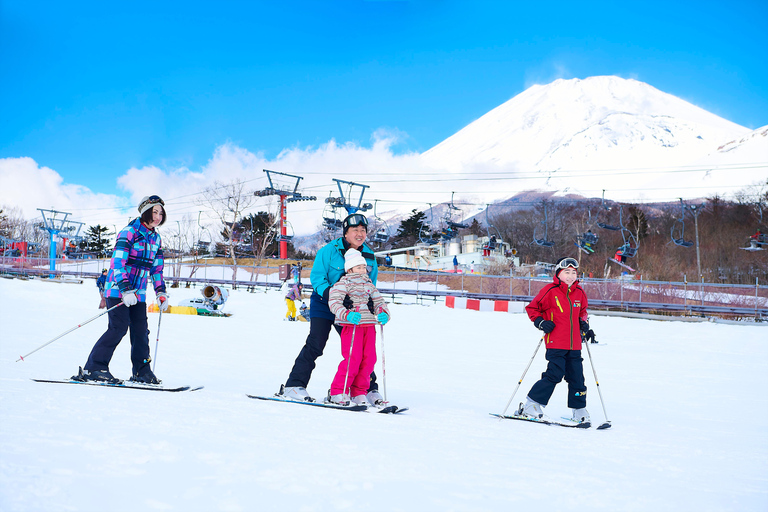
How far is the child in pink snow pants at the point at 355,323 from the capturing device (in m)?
4.85

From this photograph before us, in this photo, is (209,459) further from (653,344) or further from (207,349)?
(653,344)

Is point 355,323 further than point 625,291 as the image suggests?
No

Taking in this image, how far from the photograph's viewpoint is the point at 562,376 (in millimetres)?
5066

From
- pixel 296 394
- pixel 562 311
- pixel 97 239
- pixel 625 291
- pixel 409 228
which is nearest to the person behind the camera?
Result: pixel 296 394

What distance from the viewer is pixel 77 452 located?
284 centimetres

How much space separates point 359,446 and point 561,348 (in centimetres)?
238

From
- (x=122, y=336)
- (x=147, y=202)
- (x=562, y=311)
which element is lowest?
(x=122, y=336)

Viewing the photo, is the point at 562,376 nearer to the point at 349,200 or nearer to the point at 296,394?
the point at 296,394

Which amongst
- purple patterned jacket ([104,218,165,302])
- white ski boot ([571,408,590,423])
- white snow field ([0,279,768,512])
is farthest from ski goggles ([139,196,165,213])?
white ski boot ([571,408,590,423])

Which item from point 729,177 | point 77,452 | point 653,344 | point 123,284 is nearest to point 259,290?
point 653,344

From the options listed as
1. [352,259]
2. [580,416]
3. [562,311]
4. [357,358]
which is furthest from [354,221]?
[580,416]

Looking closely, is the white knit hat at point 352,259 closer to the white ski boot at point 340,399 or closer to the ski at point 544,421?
the white ski boot at point 340,399

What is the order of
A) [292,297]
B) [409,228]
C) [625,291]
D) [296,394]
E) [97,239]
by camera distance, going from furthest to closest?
1. [97,239]
2. [409,228]
3. [625,291]
4. [292,297]
5. [296,394]

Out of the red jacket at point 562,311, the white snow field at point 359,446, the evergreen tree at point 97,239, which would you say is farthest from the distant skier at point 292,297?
the evergreen tree at point 97,239
